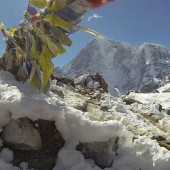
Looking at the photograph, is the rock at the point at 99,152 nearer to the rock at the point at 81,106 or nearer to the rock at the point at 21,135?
the rock at the point at 21,135

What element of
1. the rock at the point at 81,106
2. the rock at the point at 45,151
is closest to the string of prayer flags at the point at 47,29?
the rock at the point at 81,106

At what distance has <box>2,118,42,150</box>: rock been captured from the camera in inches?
245

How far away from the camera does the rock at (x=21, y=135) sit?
20.5 feet

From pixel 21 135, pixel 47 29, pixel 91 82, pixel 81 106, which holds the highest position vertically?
pixel 91 82

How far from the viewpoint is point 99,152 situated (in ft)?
20.7

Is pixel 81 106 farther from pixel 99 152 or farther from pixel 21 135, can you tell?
pixel 21 135

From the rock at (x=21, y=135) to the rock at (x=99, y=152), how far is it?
840mm

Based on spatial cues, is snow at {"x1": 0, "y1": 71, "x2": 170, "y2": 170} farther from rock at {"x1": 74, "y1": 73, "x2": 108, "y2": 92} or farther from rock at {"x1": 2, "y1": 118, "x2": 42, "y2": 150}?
rock at {"x1": 74, "y1": 73, "x2": 108, "y2": 92}

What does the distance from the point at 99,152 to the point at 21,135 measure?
142 cm

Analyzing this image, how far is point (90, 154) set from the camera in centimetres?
636

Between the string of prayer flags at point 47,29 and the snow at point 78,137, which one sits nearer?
the snow at point 78,137

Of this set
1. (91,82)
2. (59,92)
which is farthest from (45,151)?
(91,82)

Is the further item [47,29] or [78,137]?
[47,29]

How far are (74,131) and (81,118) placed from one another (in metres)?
0.32
